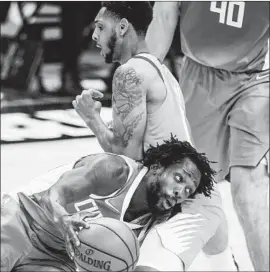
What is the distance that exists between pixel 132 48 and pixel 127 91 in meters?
0.14

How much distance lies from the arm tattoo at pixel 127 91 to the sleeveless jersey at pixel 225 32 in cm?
33

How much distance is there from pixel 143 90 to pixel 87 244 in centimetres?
50

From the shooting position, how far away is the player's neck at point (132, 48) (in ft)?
6.93

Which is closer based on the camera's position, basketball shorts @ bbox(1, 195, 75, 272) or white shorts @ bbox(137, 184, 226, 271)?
basketball shorts @ bbox(1, 195, 75, 272)

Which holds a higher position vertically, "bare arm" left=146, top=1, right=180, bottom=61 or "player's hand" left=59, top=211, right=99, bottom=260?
"bare arm" left=146, top=1, right=180, bottom=61

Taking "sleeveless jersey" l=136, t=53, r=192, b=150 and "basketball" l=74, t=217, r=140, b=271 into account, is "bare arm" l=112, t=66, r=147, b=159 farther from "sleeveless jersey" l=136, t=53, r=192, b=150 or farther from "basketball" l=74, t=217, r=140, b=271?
"basketball" l=74, t=217, r=140, b=271

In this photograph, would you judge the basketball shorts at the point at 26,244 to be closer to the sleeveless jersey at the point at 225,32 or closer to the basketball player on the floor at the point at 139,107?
the basketball player on the floor at the point at 139,107

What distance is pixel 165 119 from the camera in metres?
2.11

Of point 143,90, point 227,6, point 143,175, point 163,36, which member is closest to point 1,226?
point 143,175

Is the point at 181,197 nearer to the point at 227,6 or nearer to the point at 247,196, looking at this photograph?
the point at 247,196

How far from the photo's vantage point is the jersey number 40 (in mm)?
2244

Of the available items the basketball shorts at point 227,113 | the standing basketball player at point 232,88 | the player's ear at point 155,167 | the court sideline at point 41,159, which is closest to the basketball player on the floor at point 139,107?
the player's ear at point 155,167

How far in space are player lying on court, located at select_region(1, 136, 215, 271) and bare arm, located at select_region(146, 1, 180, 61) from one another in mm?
365

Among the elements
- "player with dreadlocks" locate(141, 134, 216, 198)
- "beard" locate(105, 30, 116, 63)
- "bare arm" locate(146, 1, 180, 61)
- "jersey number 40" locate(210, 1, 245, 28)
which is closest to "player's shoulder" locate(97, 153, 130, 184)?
"player with dreadlocks" locate(141, 134, 216, 198)
